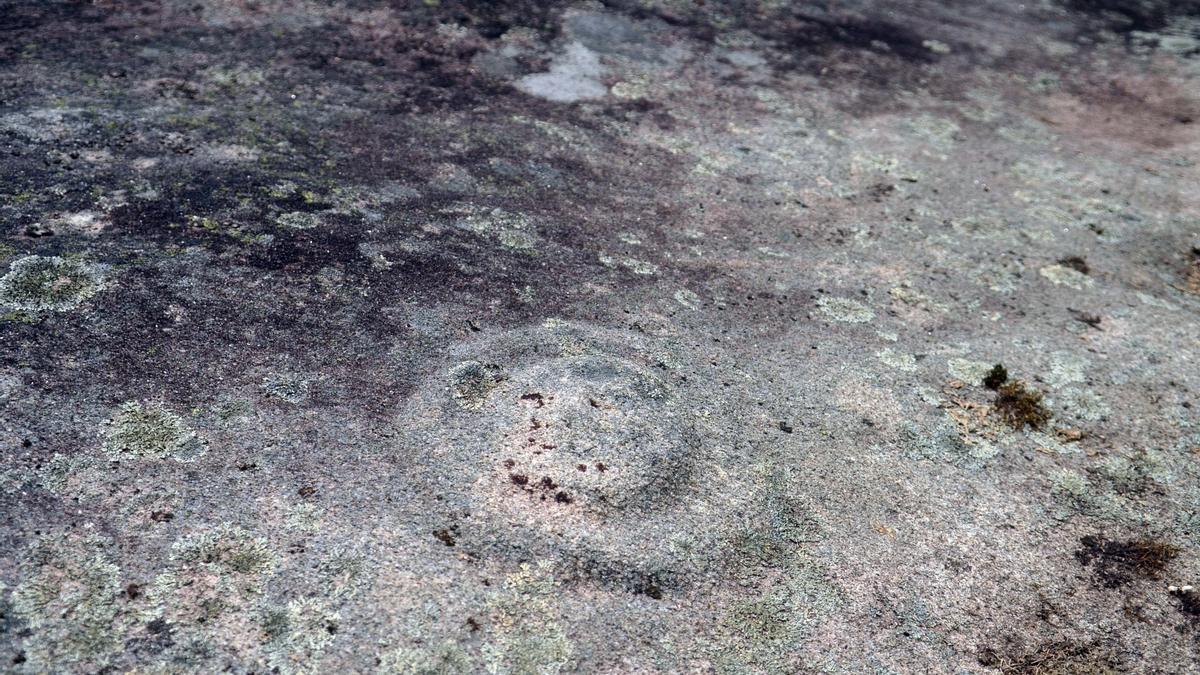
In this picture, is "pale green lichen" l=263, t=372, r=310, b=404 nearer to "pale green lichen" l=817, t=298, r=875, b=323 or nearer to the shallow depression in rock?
the shallow depression in rock

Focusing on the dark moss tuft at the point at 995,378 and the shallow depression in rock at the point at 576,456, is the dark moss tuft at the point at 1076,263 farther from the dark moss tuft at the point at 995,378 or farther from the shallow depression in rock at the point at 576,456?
the shallow depression in rock at the point at 576,456

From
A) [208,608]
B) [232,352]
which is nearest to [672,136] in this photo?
Answer: [232,352]

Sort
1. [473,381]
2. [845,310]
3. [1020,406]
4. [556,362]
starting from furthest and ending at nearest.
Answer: [845,310]
[1020,406]
[556,362]
[473,381]

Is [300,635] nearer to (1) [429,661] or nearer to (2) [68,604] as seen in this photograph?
(1) [429,661]

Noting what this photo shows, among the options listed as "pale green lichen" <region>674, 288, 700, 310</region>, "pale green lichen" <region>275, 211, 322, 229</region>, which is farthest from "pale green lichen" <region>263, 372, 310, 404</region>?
"pale green lichen" <region>674, 288, 700, 310</region>

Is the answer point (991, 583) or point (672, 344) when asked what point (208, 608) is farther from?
point (991, 583)

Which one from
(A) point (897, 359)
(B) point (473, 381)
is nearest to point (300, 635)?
(B) point (473, 381)
